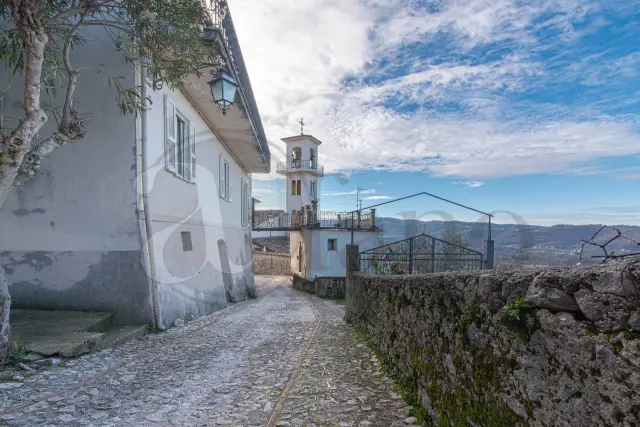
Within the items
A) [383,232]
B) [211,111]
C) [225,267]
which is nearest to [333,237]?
[383,232]

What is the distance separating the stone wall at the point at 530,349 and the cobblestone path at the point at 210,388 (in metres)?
0.75

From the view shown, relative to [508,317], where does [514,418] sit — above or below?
below

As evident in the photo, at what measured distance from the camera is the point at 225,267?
12.2m

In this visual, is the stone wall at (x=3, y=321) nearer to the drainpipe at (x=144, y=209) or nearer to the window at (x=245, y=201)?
the drainpipe at (x=144, y=209)

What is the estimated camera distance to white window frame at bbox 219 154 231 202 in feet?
38.7

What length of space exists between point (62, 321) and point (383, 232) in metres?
22.0

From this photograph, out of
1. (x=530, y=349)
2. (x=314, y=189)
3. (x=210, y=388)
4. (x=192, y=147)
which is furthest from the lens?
(x=314, y=189)

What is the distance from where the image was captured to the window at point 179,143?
7.17m

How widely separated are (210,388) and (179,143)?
6039mm

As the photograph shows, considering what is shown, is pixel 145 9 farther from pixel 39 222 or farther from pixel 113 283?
pixel 113 283

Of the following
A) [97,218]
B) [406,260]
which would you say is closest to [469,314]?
[97,218]

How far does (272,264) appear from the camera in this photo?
102 ft

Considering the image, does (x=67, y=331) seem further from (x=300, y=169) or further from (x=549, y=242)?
(x=300, y=169)

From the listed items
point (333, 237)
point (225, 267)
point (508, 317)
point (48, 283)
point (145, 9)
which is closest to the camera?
point (508, 317)
